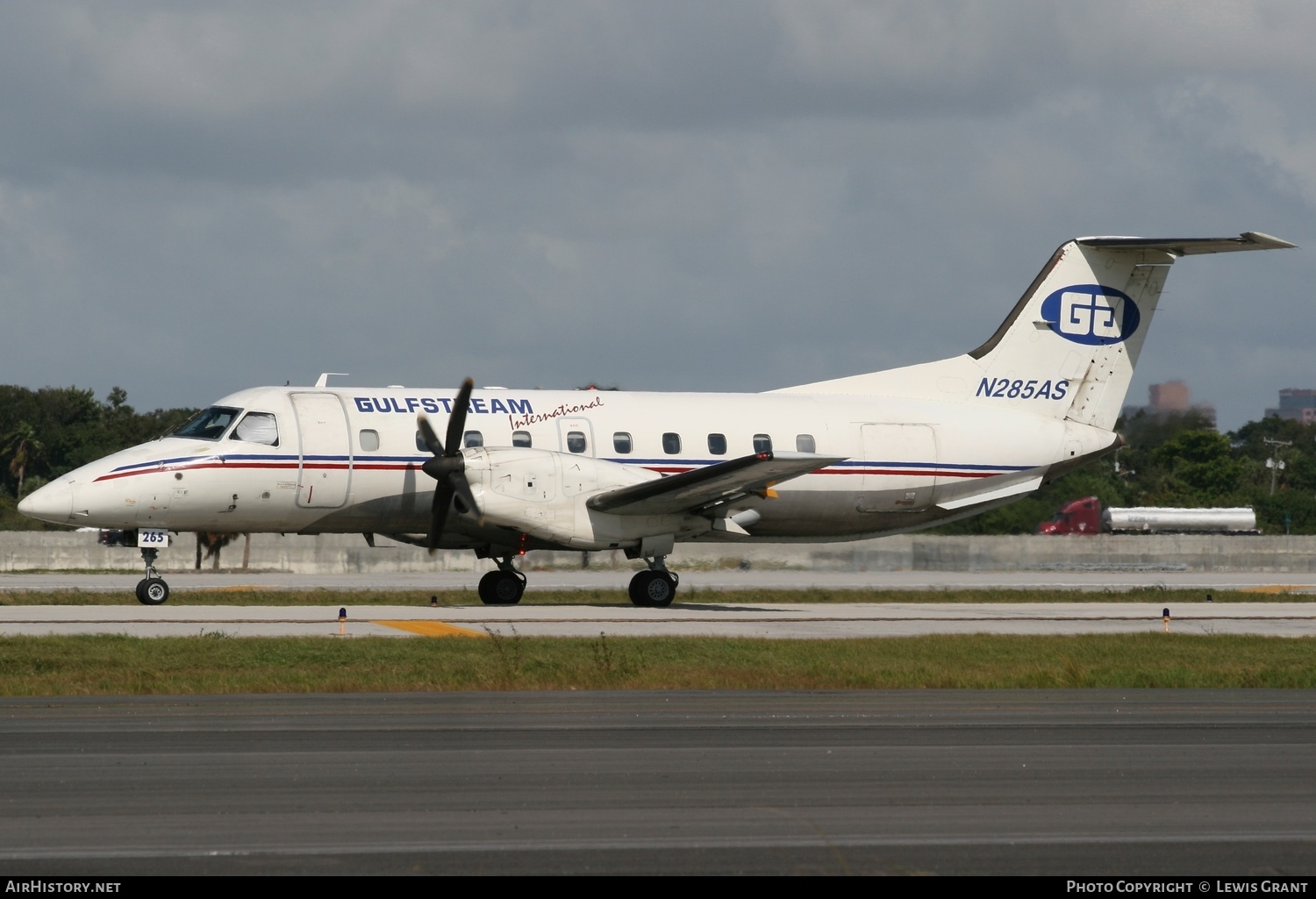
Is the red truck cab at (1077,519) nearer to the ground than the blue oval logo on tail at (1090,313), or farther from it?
nearer to the ground

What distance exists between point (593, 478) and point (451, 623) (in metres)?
5.03

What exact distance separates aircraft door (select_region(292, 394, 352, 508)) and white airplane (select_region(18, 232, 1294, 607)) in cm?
3

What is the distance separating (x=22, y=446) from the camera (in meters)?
92.1

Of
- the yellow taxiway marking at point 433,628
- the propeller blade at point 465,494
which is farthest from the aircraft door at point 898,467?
the yellow taxiway marking at point 433,628

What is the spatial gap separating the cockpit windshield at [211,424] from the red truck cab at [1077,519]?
44.2m

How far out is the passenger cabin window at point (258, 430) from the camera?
90.0ft

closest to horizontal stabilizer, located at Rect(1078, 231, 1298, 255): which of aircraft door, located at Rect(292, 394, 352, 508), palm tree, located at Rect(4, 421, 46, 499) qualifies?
aircraft door, located at Rect(292, 394, 352, 508)

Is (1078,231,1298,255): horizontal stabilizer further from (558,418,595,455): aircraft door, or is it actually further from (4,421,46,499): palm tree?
(4,421,46,499): palm tree

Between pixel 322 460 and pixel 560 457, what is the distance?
4.56 meters

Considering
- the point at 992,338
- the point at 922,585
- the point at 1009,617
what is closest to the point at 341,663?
the point at 1009,617

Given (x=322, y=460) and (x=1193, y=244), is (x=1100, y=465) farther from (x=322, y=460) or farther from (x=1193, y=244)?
(x=322, y=460)

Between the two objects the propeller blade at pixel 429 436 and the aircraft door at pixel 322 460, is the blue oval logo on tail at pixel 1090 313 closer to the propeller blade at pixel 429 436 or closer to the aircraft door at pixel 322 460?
the propeller blade at pixel 429 436
